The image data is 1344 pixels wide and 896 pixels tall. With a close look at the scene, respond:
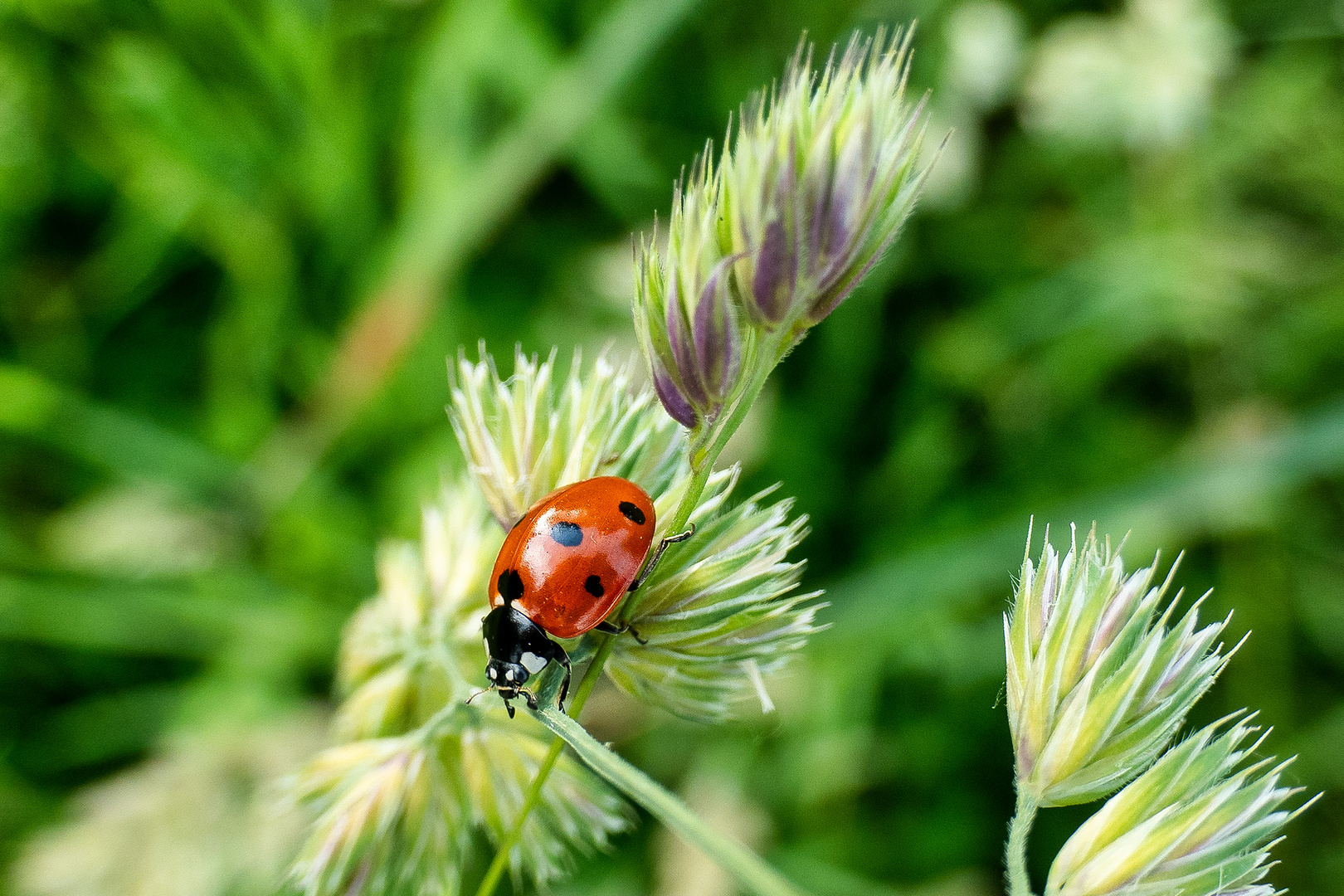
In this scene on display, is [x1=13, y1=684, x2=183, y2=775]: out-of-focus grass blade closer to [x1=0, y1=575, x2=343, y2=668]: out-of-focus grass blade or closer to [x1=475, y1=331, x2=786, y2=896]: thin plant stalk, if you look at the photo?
[x1=0, y1=575, x2=343, y2=668]: out-of-focus grass blade

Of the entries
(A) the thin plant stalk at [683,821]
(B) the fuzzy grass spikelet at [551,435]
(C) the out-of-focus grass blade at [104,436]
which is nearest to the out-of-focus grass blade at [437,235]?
(C) the out-of-focus grass blade at [104,436]

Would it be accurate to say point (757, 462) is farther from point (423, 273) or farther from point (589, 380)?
point (589, 380)

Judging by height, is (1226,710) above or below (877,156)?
below

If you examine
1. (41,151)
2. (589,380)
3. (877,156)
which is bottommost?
(877,156)

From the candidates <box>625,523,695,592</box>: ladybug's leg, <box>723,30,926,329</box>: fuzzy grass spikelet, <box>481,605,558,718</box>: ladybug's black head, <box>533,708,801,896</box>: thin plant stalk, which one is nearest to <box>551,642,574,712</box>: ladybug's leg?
<box>481,605,558,718</box>: ladybug's black head

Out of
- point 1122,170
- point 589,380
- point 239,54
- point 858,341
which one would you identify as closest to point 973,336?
point 858,341

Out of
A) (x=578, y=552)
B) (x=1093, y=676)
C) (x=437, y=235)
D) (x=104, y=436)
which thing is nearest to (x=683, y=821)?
(x=578, y=552)
